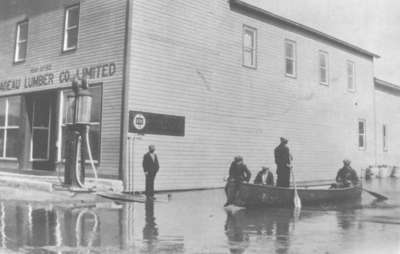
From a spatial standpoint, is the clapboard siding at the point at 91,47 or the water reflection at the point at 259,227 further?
the clapboard siding at the point at 91,47

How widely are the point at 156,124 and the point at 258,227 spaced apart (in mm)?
8031

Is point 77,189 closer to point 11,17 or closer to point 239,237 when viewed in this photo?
point 239,237

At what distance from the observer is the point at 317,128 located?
26.0 meters

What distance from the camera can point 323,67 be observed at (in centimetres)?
2692

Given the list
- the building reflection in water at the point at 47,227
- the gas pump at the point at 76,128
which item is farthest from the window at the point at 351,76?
the building reflection in water at the point at 47,227

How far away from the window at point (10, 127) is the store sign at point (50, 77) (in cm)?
58

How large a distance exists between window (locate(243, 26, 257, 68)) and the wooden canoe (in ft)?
25.5

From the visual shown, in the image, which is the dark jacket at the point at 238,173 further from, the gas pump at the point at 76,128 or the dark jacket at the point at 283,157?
the gas pump at the point at 76,128

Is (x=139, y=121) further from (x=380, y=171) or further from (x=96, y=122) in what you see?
(x=380, y=171)

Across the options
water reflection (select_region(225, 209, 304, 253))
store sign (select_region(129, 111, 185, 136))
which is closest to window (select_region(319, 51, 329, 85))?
store sign (select_region(129, 111, 185, 136))

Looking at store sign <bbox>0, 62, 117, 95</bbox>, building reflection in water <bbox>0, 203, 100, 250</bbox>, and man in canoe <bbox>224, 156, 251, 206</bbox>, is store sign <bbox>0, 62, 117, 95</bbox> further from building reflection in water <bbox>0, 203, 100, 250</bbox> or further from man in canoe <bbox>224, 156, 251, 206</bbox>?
building reflection in water <bbox>0, 203, 100, 250</bbox>

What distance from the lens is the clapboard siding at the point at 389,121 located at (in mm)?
33594

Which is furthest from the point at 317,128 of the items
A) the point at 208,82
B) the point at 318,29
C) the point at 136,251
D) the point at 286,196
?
the point at 136,251

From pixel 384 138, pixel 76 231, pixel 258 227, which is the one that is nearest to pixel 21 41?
pixel 76 231
